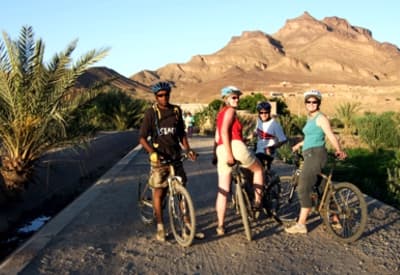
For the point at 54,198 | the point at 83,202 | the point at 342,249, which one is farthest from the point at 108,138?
the point at 342,249

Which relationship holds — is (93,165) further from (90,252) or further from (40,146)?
(90,252)

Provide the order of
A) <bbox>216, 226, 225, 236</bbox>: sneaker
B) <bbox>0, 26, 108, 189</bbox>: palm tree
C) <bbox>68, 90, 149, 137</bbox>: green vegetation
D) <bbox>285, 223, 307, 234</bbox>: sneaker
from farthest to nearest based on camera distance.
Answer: <bbox>68, 90, 149, 137</bbox>: green vegetation → <bbox>0, 26, 108, 189</bbox>: palm tree → <bbox>285, 223, 307, 234</bbox>: sneaker → <bbox>216, 226, 225, 236</bbox>: sneaker

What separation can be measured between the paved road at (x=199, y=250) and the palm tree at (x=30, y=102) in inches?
78.9

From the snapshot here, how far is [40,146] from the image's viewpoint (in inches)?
368

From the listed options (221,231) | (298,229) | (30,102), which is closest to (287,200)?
(298,229)

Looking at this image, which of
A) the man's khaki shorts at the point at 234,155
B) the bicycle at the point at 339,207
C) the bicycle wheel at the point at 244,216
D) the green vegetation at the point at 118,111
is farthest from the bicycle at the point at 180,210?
the green vegetation at the point at 118,111

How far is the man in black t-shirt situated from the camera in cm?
617

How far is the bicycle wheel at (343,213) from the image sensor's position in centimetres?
617

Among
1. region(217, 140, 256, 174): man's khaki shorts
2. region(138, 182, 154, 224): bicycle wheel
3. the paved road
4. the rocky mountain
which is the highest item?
the rocky mountain

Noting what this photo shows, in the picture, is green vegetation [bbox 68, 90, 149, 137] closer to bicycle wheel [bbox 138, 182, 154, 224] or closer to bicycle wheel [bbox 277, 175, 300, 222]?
bicycle wheel [bbox 138, 182, 154, 224]

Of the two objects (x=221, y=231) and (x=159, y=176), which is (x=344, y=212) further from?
(x=159, y=176)

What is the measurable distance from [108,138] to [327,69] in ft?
495

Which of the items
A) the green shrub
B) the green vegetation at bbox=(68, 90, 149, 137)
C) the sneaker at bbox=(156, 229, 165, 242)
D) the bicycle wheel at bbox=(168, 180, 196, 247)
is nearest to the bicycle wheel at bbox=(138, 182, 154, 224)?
the sneaker at bbox=(156, 229, 165, 242)

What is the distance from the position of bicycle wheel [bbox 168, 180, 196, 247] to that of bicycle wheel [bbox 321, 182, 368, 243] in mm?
1672
